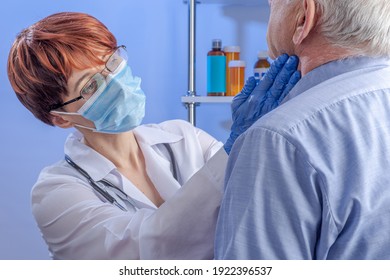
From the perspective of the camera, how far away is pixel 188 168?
5.34ft

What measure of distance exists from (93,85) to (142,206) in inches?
13.0

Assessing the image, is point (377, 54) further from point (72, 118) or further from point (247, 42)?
point (247, 42)

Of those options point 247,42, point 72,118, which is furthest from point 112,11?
point 72,118

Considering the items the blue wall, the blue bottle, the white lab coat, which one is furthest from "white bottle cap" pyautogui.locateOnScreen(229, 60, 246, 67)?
the white lab coat

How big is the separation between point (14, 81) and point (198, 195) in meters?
0.68

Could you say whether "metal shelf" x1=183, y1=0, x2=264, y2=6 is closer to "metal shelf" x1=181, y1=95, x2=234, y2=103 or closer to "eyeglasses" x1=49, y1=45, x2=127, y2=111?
"metal shelf" x1=181, y1=95, x2=234, y2=103

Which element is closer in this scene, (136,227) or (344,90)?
(344,90)

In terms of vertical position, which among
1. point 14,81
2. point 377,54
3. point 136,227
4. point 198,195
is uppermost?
point 377,54

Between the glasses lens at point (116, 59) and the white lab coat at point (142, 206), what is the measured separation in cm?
19

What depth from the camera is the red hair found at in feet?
5.04

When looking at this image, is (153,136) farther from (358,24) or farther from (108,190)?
(358,24)

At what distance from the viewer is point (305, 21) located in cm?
90

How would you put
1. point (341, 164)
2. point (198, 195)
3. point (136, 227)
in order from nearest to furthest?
point (341, 164)
point (198, 195)
point (136, 227)

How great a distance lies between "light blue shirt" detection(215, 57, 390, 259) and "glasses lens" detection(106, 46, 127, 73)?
83cm
